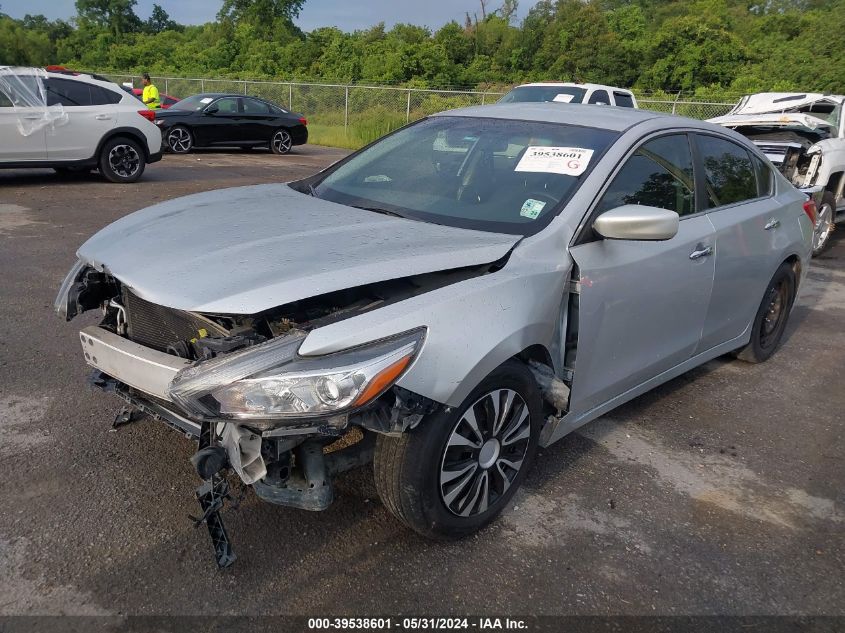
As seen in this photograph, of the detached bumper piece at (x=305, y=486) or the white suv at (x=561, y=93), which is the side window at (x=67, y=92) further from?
the detached bumper piece at (x=305, y=486)

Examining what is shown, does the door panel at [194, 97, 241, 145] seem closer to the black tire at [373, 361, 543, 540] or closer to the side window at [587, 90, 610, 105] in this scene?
the side window at [587, 90, 610, 105]

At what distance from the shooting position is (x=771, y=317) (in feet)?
17.4

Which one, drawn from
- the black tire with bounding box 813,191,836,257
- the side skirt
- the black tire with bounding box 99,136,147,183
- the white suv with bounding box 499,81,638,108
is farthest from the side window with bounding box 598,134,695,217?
the black tire with bounding box 99,136,147,183

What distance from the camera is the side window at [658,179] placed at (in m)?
3.62

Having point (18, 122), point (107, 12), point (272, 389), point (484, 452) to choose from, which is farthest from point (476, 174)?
point (107, 12)

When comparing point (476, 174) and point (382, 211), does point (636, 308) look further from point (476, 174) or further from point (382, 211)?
point (382, 211)

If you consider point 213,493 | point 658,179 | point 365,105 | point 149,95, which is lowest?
point 365,105

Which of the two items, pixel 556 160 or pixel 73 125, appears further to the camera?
pixel 73 125

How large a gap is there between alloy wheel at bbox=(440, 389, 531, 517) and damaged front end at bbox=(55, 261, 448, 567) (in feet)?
0.86

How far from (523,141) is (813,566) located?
2334mm

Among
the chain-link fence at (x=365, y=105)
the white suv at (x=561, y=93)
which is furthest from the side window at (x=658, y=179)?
the chain-link fence at (x=365, y=105)

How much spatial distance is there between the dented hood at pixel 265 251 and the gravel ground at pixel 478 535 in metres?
0.98

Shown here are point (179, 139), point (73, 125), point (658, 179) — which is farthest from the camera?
point (179, 139)

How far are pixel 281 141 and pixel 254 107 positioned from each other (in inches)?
46.2
